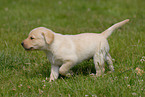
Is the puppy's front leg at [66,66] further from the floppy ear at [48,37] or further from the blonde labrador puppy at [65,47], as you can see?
the floppy ear at [48,37]

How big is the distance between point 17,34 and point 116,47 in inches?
98.6

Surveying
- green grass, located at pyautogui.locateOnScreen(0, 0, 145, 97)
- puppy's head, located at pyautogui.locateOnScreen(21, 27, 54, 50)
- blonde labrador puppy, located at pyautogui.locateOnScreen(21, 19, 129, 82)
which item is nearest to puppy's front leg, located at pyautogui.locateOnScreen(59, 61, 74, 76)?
blonde labrador puppy, located at pyautogui.locateOnScreen(21, 19, 129, 82)

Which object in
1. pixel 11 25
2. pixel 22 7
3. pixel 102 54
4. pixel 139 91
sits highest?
pixel 22 7

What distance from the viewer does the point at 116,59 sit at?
14.6 ft

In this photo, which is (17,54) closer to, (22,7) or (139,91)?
(139,91)

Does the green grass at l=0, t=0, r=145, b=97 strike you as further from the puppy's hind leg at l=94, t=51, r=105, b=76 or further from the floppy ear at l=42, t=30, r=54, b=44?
the floppy ear at l=42, t=30, r=54, b=44

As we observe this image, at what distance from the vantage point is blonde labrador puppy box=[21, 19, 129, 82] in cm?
360

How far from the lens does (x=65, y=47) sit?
12.0ft

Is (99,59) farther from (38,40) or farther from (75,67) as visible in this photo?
(38,40)

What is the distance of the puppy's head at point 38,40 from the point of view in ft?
11.7

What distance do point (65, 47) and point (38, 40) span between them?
0.44m

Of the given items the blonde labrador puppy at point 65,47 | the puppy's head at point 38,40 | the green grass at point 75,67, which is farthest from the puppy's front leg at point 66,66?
the puppy's head at point 38,40

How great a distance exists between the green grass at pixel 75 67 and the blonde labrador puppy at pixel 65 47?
0.23 metres

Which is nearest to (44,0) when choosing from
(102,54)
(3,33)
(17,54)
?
(3,33)
